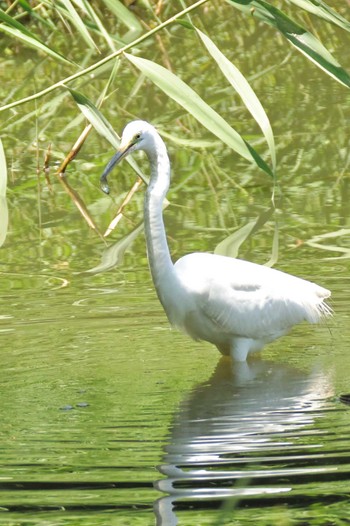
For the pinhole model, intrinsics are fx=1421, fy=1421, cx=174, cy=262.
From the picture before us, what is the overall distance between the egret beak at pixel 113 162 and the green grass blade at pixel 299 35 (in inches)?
30.8

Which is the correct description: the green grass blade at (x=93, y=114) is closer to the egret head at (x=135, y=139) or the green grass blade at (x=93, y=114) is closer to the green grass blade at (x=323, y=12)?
the egret head at (x=135, y=139)

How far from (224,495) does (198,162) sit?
634 cm

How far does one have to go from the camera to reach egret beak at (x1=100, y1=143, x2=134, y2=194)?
19.7 feet

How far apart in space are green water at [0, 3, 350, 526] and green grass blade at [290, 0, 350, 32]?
1531mm

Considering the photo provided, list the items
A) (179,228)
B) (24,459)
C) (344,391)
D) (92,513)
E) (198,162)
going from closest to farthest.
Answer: (92,513) < (24,459) < (344,391) < (179,228) < (198,162)

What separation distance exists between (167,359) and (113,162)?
1142 mm

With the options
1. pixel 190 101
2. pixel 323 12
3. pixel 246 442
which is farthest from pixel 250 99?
pixel 246 442

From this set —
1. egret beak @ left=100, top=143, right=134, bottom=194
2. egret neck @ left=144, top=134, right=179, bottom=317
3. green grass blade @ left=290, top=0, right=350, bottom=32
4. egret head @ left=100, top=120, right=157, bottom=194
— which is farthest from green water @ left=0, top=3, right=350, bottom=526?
green grass blade @ left=290, top=0, right=350, bottom=32

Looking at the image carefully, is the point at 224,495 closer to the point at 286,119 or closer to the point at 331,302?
the point at 331,302

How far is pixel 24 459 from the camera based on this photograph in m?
5.08

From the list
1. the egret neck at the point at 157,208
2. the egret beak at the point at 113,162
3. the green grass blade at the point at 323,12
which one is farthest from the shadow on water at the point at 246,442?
the green grass blade at the point at 323,12

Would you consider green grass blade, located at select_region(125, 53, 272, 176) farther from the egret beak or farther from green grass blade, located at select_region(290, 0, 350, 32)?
green grass blade, located at select_region(290, 0, 350, 32)

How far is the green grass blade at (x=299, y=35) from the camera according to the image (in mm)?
5918

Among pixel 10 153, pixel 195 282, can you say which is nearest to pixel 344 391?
pixel 195 282
